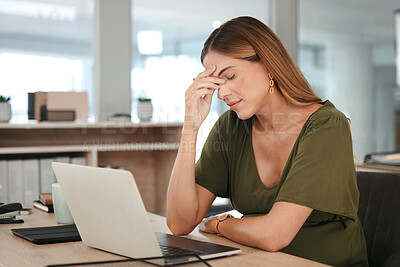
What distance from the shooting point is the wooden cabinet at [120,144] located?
136 inches

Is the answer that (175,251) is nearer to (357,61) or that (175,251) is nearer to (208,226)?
(208,226)

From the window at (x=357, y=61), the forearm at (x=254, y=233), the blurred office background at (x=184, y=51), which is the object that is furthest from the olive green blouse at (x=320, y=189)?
the window at (x=357, y=61)

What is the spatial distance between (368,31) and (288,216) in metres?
4.47

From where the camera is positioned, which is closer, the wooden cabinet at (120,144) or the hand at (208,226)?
the hand at (208,226)

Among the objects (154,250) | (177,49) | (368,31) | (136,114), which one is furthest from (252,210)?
(368,31)

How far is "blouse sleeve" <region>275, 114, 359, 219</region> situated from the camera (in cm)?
147

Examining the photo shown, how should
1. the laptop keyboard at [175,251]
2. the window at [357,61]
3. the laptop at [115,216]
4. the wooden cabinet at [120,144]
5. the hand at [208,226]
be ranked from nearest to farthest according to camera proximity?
the laptop at [115,216]
the laptop keyboard at [175,251]
the hand at [208,226]
the wooden cabinet at [120,144]
the window at [357,61]

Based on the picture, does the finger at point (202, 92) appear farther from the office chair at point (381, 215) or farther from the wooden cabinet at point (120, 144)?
the wooden cabinet at point (120, 144)

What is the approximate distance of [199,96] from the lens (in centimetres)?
181

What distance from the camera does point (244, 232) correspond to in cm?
143

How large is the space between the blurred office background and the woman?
1034 mm

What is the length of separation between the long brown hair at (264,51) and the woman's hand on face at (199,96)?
0.10 meters

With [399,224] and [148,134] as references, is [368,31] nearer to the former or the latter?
[148,134]

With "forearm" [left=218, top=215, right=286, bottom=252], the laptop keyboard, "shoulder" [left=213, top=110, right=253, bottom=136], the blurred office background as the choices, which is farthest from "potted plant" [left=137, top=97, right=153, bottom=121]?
the laptop keyboard
